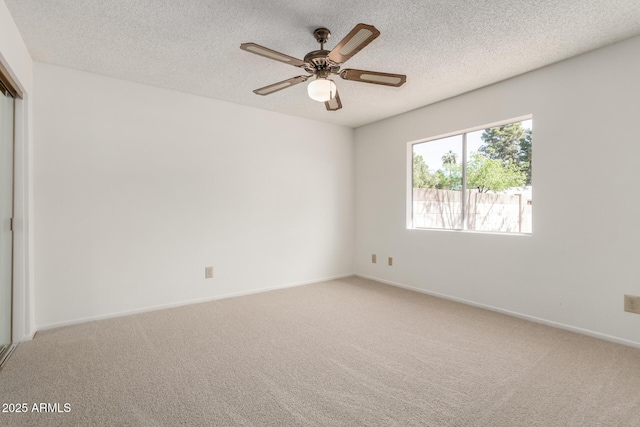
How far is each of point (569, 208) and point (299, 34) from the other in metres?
2.69

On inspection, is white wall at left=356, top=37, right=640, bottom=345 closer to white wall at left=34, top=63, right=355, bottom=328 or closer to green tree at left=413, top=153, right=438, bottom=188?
green tree at left=413, top=153, right=438, bottom=188

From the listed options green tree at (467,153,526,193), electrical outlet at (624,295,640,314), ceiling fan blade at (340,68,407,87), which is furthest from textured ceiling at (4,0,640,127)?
electrical outlet at (624,295,640,314)

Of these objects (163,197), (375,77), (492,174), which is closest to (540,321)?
(492,174)

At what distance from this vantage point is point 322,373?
2000mm

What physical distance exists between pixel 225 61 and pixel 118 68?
3.38ft

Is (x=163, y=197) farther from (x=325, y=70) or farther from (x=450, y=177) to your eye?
(x=450, y=177)

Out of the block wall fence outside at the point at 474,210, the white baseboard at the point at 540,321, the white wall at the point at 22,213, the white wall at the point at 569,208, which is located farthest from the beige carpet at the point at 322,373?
the block wall fence outside at the point at 474,210

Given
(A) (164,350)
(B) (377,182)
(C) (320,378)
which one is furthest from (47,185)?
(B) (377,182)

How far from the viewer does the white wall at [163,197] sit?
2.79 m

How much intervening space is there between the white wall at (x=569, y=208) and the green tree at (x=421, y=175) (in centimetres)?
49

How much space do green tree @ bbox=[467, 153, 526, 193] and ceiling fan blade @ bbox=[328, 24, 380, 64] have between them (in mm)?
2226

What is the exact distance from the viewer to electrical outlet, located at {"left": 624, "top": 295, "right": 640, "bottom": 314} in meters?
2.35

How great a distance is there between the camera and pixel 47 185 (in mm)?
2746

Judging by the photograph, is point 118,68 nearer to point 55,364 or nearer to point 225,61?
point 225,61
